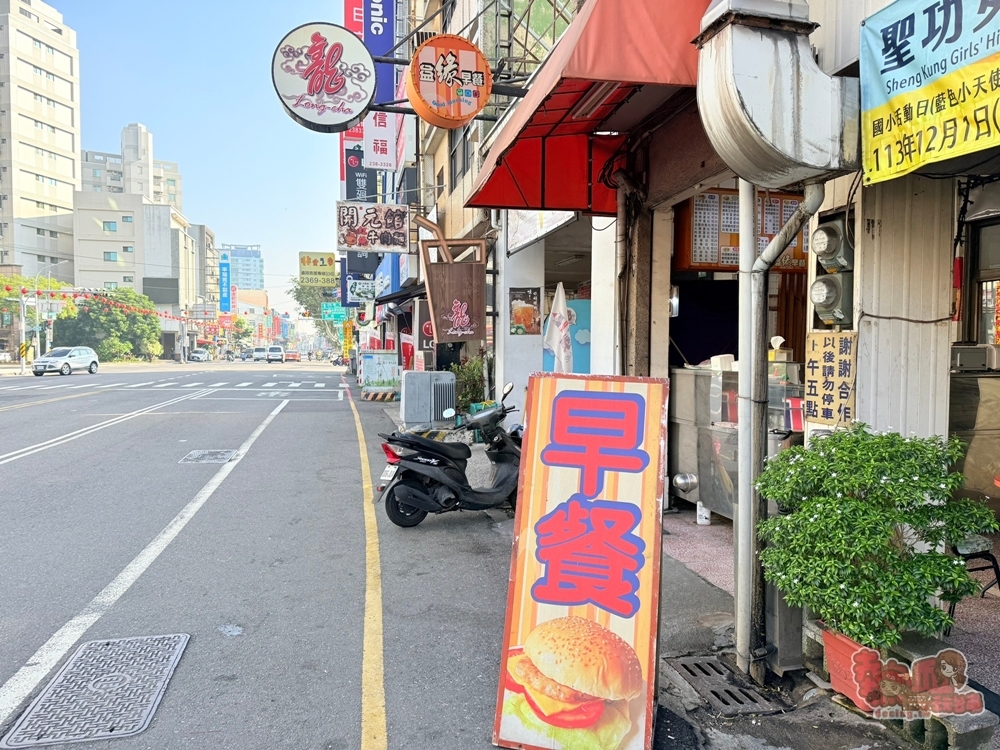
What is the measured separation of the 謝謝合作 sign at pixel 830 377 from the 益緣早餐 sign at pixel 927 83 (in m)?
1.16

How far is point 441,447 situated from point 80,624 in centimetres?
330

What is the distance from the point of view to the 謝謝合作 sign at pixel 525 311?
1264cm

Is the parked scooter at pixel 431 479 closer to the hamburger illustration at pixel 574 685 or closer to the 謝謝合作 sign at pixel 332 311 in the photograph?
the hamburger illustration at pixel 574 685

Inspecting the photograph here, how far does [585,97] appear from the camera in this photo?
5.21 metres

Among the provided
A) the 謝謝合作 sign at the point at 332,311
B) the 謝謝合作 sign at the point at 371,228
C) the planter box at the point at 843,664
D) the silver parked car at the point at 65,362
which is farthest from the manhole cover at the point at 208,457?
the 謝謝合作 sign at the point at 332,311

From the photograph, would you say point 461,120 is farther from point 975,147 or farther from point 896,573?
point 896,573

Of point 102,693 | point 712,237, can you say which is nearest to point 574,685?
point 102,693

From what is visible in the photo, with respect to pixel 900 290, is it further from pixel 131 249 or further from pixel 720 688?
pixel 131 249

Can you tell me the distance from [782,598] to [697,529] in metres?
3.05

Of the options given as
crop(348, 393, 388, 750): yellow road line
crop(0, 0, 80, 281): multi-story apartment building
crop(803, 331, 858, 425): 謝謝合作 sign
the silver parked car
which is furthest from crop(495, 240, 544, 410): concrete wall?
crop(0, 0, 80, 281): multi-story apartment building

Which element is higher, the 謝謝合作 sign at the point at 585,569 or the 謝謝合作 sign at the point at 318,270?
the 謝謝合作 sign at the point at 318,270

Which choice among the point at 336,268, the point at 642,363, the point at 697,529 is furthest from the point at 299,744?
the point at 336,268

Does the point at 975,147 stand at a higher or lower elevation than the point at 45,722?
higher

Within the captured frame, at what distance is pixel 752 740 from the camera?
302cm
